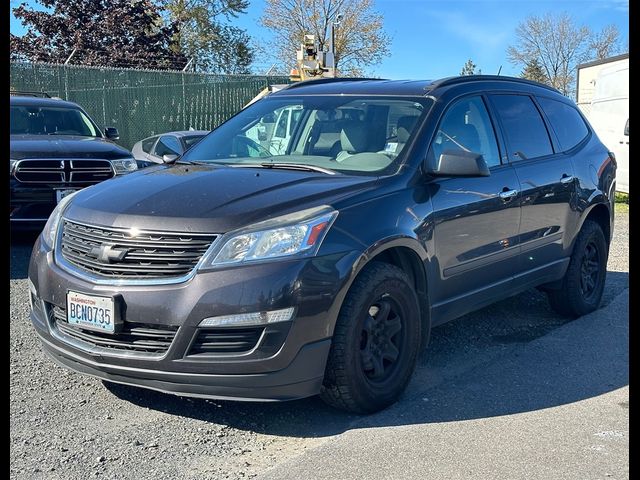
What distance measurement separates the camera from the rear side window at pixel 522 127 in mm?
5488

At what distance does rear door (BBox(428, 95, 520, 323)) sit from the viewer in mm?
4586

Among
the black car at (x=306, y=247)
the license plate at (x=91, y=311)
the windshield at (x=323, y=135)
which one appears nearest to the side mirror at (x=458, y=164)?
the black car at (x=306, y=247)

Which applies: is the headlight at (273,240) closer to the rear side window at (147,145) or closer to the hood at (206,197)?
the hood at (206,197)

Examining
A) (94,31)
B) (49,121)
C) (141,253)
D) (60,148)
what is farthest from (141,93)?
(141,253)

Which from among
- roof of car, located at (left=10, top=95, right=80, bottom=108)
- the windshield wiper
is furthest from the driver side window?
roof of car, located at (left=10, top=95, right=80, bottom=108)

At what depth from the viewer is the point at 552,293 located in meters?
6.29

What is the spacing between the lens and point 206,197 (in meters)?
3.93

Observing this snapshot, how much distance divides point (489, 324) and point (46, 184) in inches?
197

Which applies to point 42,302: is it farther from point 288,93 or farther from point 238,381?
point 288,93

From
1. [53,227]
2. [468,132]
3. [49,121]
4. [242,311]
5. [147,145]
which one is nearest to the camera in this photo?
[242,311]

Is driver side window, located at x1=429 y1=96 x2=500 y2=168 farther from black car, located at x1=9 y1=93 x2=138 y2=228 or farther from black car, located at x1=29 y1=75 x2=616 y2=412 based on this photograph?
black car, located at x1=9 y1=93 x2=138 y2=228

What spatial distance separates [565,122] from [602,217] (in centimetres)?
94

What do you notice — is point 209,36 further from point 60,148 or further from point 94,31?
point 60,148
